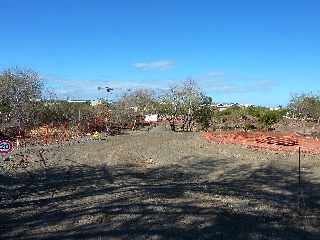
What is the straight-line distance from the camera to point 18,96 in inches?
1257

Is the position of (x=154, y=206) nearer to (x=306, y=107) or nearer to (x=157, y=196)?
(x=157, y=196)

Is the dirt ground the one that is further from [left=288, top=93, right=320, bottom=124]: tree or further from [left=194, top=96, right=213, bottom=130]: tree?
[left=288, top=93, right=320, bottom=124]: tree

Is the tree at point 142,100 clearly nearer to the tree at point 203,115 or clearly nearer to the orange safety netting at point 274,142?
the tree at point 203,115

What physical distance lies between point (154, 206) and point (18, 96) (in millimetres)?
23564

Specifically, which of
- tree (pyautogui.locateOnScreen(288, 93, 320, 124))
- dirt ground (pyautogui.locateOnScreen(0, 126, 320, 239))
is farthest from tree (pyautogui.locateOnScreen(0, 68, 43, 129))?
tree (pyautogui.locateOnScreen(288, 93, 320, 124))

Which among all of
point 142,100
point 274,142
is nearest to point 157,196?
point 274,142

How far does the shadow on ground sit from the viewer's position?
8344 mm

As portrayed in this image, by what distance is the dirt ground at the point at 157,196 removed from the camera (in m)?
8.47

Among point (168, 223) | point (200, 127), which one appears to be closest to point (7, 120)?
point (200, 127)

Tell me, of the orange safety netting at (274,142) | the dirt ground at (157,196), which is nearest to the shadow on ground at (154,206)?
the dirt ground at (157,196)

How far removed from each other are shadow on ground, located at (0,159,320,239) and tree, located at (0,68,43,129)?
14.8m

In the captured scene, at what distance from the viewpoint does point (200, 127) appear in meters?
39.5

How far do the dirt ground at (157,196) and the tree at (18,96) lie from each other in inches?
372

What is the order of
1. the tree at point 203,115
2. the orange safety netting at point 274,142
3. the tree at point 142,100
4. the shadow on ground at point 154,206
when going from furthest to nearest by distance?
1. the tree at point 142,100
2. the tree at point 203,115
3. the orange safety netting at point 274,142
4. the shadow on ground at point 154,206
